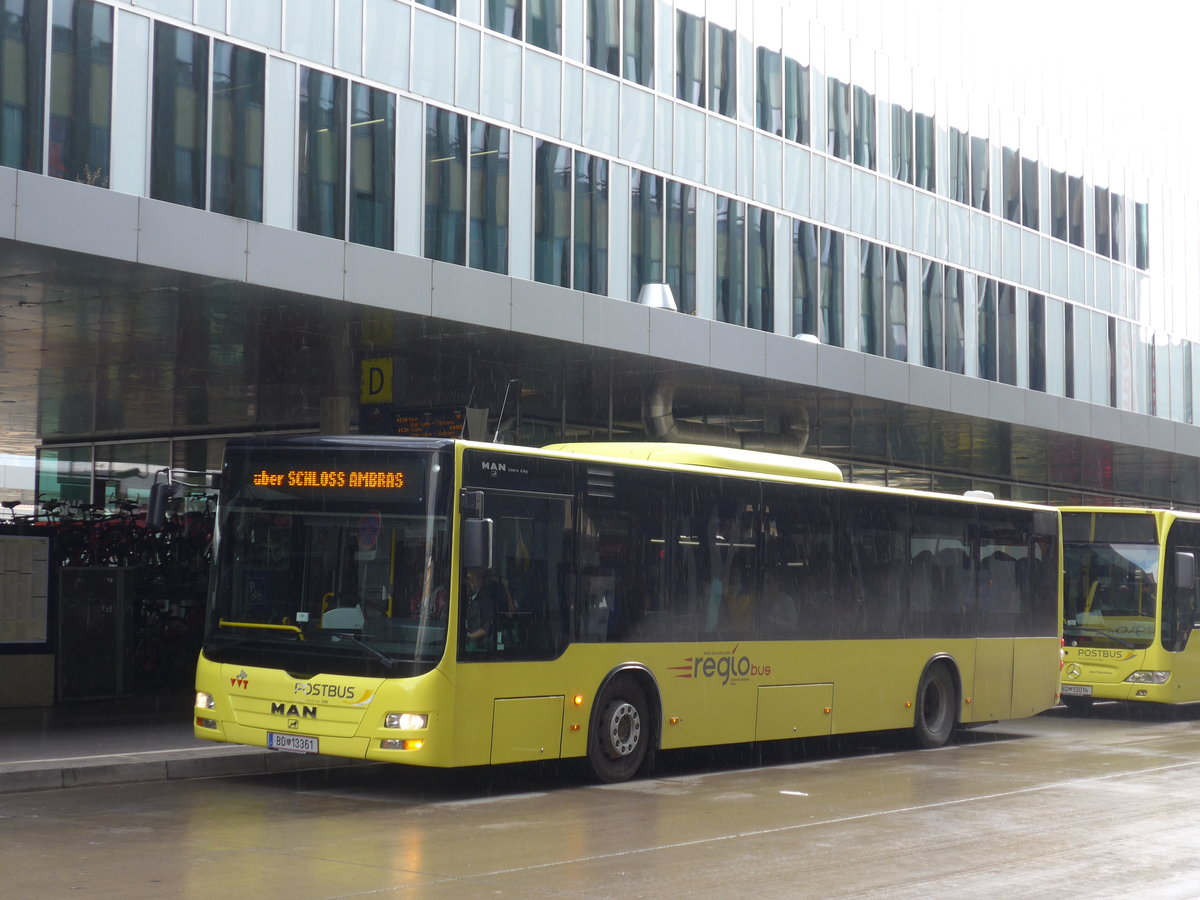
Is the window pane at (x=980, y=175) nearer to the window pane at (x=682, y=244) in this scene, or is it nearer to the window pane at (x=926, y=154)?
the window pane at (x=926, y=154)

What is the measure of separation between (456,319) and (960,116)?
1818cm

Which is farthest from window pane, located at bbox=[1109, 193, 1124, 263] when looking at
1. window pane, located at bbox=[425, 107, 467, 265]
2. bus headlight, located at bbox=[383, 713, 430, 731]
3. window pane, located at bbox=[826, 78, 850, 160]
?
bus headlight, located at bbox=[383, 713, 430, 731]

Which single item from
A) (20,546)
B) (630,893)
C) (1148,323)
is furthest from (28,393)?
(1148,323)

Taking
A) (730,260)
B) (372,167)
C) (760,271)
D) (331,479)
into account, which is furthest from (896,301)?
(331,479)

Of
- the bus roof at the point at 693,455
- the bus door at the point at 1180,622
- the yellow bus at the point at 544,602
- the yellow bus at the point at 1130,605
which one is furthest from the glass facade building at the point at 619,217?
the bus door at the point at 1180,622

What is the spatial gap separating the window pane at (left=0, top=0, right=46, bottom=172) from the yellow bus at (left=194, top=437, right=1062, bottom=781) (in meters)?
5.07

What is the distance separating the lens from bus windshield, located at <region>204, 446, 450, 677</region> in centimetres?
1159

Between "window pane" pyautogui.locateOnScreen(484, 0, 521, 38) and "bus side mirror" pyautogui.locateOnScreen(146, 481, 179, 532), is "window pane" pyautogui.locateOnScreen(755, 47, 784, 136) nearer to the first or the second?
"window pane" pyautogui.locateOnScreen(484, 0, 521, 38)

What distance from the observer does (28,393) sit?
22.5 metres

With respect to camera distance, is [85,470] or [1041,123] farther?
[1041,123]

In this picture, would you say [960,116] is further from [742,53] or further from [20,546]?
[20,546]

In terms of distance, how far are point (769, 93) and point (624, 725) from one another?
15458 millimetres

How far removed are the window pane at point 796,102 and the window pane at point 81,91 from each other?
43.4 ft

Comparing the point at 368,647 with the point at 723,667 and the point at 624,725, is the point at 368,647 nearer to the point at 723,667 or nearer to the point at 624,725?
the point at 624,725
